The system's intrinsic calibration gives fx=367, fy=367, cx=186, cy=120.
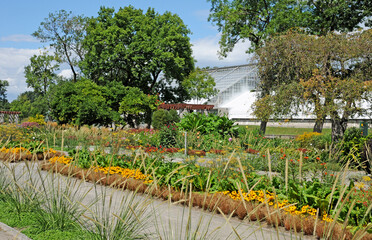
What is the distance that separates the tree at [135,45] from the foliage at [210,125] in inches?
674

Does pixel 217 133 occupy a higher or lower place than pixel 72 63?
lower

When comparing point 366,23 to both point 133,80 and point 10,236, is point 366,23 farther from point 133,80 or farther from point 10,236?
point 10,236

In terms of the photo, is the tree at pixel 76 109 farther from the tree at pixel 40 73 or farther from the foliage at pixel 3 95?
the foliage at pixel 3 95

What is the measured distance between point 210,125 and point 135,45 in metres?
19.0

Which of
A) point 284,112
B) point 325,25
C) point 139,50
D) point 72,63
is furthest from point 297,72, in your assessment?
point 72,63

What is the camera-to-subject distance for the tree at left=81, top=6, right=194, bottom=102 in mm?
31891

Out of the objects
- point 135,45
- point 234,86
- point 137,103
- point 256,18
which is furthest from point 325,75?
point 234,86

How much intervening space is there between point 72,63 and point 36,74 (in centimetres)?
610

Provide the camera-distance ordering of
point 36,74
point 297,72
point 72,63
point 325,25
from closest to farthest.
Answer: point 297,72
point 325,25
point 72,63
point 36,74

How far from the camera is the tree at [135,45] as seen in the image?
31891 millimetres

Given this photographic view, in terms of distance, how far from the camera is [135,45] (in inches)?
1261

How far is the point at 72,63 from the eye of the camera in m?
37.6

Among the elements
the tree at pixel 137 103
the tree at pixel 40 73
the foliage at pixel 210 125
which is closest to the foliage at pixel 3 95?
the tree at pixel 40 73

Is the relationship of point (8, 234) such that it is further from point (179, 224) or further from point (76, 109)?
point (76, 109)
